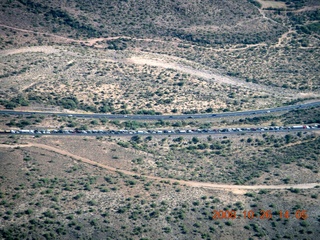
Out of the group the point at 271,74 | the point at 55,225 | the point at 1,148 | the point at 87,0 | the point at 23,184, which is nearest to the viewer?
the point at 55,225

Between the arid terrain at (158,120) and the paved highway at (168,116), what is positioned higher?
the arid terrain at (158,120)

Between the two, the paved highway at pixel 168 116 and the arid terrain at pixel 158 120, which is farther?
the paved highway at pixel 168 116

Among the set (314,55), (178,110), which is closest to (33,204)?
(178,110)

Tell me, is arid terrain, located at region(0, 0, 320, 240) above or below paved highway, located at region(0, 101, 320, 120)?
above

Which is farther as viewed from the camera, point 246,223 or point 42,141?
point 42,141

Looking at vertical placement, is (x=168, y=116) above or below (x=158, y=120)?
below

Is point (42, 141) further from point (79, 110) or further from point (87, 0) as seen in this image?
point (87, 0)

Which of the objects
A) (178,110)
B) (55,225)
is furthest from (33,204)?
(178,110)

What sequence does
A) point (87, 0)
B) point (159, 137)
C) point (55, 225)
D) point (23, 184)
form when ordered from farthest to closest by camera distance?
point (87, 0), point (159, 137), point (23, 184), point (55, 225)
